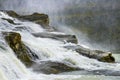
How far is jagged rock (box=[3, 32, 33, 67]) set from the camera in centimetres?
1677

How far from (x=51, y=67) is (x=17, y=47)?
6.06 ft

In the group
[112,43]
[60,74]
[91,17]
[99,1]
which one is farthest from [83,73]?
[99,1]

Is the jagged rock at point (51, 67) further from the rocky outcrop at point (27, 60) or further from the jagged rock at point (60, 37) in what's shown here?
the jagged rock at point (60, 37)

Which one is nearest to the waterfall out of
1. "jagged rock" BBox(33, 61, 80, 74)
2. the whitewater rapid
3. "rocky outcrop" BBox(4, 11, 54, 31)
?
the whitewater rapid

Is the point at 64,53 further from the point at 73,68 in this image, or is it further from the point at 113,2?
the point at 113,2

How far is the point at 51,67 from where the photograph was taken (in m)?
16.5

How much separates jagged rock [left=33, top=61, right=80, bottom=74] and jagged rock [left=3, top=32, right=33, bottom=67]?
57 centimetres

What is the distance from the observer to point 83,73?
1602 cm

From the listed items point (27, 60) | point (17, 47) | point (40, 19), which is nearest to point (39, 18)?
point (40, 19)

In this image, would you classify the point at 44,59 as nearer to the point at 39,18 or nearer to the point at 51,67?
the point at 51,67

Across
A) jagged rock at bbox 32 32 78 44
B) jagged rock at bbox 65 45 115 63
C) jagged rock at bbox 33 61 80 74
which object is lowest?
jagged rock at bbox 33 61 80 74

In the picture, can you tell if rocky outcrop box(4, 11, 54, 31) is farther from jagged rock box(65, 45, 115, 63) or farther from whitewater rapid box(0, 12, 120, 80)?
jagged rock box(65, 45, 115, 63)

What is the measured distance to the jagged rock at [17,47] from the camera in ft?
55.0

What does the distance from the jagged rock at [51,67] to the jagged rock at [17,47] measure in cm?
57
